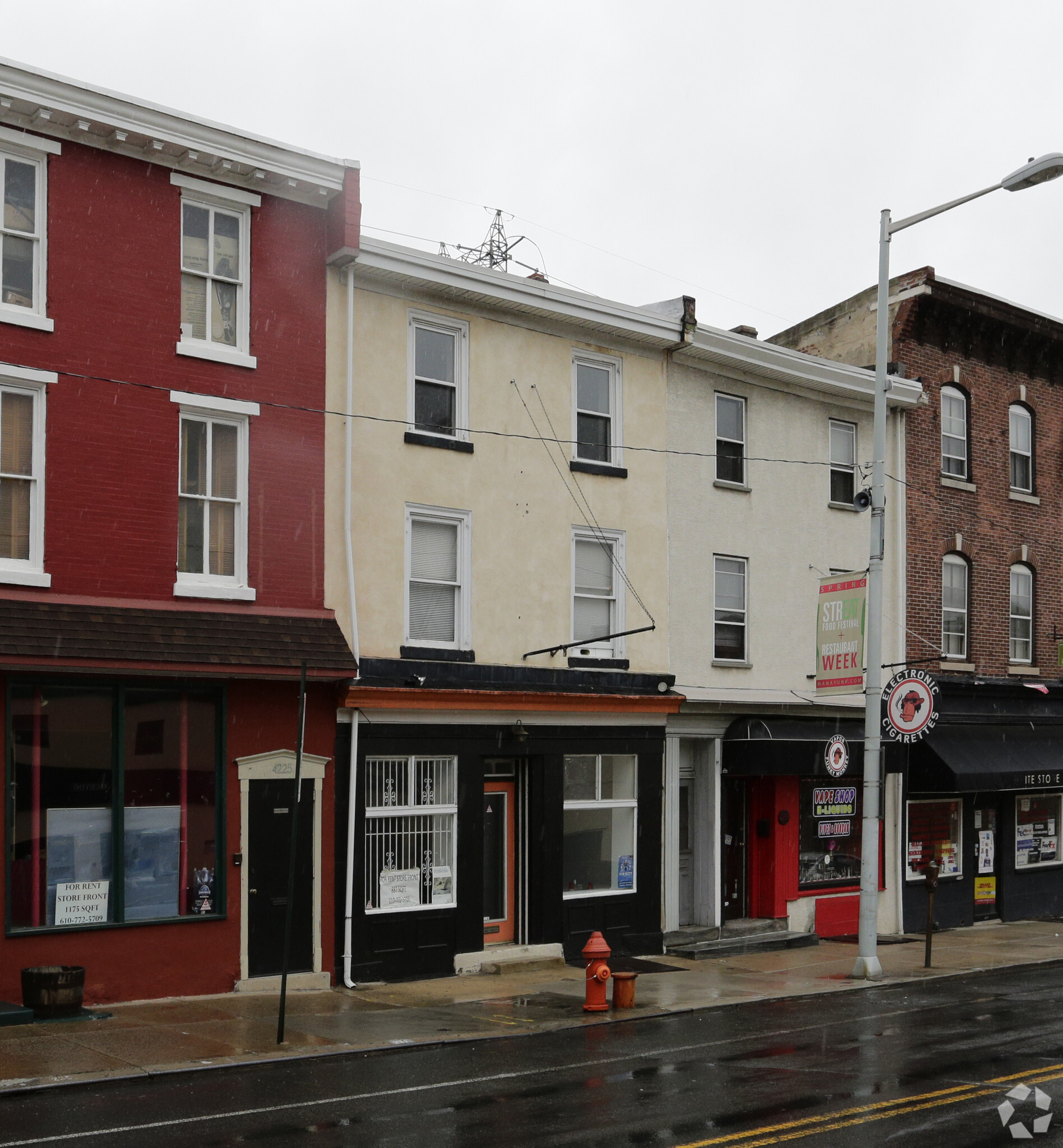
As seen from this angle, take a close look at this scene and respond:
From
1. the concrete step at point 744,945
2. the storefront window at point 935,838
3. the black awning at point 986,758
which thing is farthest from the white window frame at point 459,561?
the storefront window at point 935,838

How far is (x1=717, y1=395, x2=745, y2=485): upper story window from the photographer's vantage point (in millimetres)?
23906

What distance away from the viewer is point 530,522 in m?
21.1

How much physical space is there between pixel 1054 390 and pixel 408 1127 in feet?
79.3

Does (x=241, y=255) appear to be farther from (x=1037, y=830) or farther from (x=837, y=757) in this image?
(x=1037, y=830)

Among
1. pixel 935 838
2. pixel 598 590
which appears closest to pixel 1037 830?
pixel 935 838

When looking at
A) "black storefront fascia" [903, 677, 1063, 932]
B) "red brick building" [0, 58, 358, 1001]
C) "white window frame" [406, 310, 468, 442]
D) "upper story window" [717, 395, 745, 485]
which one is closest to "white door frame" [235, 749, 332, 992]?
"red brick building" [0, 58, 358, 1001]

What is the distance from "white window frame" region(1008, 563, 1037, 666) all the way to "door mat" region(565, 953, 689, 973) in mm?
11349

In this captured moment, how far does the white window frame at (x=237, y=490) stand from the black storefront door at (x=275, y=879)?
2.47m

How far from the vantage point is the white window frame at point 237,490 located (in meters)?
17.4

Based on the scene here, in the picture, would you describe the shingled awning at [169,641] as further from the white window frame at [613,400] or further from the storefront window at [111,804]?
the white window frame at [613,400]

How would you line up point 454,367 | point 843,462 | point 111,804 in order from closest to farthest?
point 111,804, point 454,367, point 843,462

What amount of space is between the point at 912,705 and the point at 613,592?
4816mm

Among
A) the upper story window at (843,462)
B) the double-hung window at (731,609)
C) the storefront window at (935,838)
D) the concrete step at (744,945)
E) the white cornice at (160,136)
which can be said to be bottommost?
the concrete step at (744,945)

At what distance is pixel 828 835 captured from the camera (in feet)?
82.2
